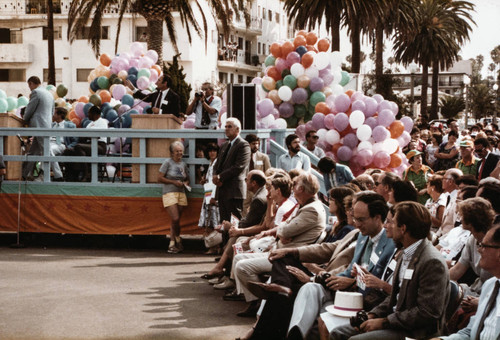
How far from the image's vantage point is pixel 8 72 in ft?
189

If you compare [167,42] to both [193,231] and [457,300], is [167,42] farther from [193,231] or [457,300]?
[457,300]

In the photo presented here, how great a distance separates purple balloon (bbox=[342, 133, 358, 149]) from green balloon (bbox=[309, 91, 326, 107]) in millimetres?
1351

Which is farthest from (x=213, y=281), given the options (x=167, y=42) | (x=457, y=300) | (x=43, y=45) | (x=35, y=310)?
(x=43, y=45)

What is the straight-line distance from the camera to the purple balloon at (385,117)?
1766cm

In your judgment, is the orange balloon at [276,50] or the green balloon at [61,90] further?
the green balloon at [61,90]

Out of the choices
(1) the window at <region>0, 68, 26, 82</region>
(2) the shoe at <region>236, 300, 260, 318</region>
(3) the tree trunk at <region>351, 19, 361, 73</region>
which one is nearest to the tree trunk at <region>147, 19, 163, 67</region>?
(3) the tree trunk at <region>351, 19, 361, 73</region>

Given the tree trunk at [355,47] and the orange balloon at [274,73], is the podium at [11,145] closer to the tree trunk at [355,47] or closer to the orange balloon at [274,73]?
the orange balloon at [274,73]

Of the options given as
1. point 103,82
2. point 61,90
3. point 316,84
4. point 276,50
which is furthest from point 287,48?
point 61,90

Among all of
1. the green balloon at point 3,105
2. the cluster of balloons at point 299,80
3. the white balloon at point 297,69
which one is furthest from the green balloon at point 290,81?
the green balloon at point 3,105

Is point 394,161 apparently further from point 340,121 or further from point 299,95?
point 299,95

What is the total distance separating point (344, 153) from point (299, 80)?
2.29 meters

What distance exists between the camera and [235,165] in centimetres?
1228

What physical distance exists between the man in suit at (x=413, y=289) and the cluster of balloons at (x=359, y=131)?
37.8ft

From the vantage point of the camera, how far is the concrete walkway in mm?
8172
